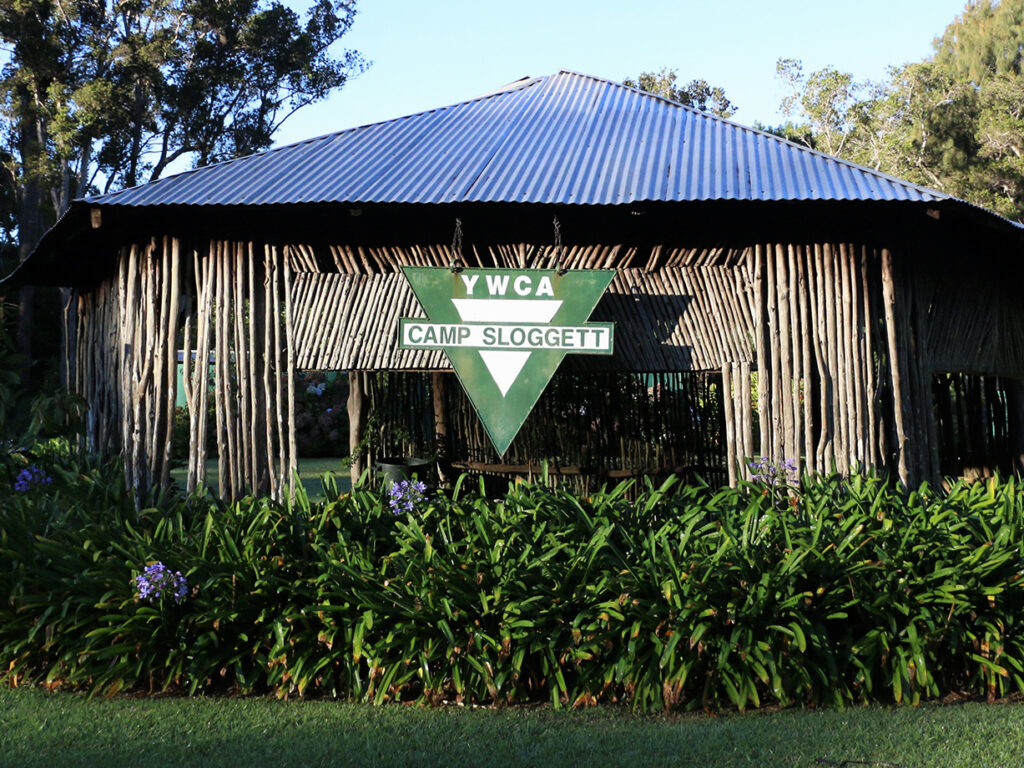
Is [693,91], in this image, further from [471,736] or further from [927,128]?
[471,736]

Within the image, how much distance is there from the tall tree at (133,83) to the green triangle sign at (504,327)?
773 inches

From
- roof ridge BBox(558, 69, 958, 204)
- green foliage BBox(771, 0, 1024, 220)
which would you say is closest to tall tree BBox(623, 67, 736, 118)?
green foliage BBox(771, 0, 1024, 220)

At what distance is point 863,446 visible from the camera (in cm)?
827

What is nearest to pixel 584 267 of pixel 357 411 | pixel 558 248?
pixel 558 248

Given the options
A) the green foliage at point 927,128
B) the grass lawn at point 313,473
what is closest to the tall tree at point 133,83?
the grass lawn at point 313,473

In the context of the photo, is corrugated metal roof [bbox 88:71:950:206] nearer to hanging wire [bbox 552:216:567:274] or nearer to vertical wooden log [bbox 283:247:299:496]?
hanging wire [bbox 552:216:567:274]

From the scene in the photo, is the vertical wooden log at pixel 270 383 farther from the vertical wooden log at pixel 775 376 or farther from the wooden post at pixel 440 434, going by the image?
the wooden post at pixel 440 434

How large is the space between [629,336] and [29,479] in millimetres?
4838

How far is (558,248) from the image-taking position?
8.38 metres

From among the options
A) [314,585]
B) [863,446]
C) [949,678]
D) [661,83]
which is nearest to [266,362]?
[314,585]

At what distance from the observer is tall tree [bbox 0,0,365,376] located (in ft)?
81.3

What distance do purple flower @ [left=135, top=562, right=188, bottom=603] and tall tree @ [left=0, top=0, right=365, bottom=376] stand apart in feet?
70.5

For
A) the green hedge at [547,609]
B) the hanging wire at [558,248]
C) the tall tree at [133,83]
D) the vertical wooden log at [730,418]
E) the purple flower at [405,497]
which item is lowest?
the green hedge at [547,609]

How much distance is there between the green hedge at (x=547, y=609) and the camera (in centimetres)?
574
